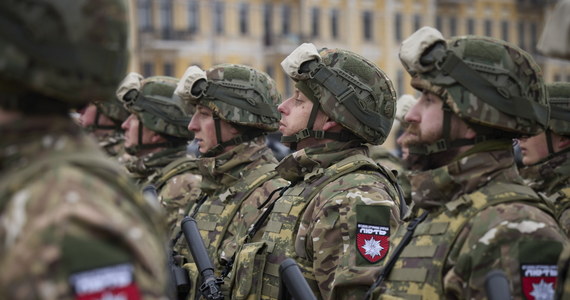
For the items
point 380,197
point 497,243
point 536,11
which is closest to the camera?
point 497,243

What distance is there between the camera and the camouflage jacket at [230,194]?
7484 millimetres

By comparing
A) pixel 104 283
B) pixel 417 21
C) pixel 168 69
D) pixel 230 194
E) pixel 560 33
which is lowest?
pixel 168 69

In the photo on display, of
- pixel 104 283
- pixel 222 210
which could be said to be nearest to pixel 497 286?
pixel 104 283

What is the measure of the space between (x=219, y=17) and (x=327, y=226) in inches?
1937

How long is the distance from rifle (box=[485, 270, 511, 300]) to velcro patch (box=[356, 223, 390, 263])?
172cm

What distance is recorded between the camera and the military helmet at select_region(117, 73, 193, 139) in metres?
10.0

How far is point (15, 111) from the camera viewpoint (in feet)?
9.82

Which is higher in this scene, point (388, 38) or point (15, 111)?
point (15, 111)

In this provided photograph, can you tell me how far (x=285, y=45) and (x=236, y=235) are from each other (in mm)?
48655

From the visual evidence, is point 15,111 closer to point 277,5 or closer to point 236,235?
point 236,235

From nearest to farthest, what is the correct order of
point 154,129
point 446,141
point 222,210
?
point 446,141
point 222,210
point 154,129

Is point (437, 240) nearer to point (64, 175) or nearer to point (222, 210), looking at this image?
point (64, 175)

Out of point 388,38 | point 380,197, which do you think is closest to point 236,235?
point 380,197

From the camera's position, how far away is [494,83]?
Answer: 4.86 metres
